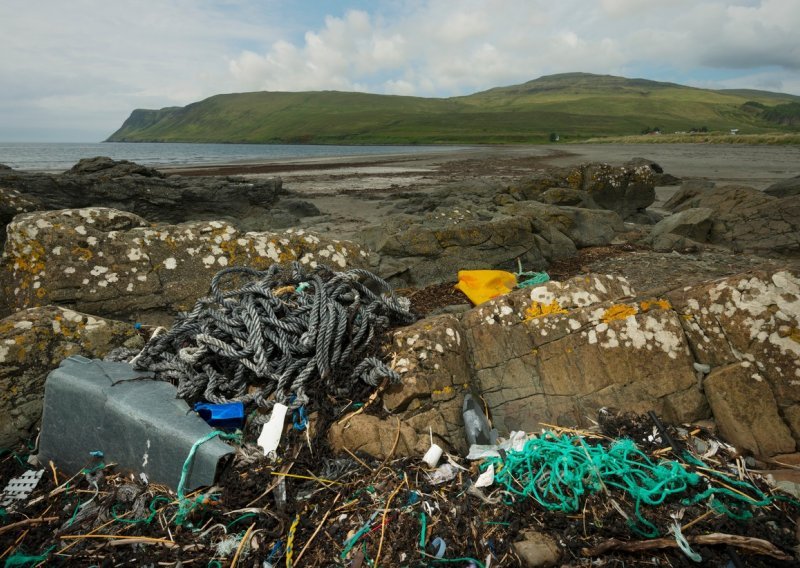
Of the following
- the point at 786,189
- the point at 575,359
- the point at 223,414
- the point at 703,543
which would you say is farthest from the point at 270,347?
the point at 786,189

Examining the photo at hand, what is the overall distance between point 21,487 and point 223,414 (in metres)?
1.43

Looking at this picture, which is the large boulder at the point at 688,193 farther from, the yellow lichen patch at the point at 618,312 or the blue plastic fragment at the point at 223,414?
the blue plastic fragment at the point at 223,414

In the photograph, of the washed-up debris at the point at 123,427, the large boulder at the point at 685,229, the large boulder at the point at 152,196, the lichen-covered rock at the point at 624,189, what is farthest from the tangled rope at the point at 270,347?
the lichen-covered rock at the point at 624,189

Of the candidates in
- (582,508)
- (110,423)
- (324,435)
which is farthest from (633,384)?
(110,423)

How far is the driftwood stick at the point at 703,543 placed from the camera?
2.21m

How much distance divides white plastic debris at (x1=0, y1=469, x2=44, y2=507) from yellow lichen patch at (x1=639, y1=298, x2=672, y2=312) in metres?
4.64

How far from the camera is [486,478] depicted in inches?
112

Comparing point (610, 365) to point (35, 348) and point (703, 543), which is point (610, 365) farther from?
point (35, 348)

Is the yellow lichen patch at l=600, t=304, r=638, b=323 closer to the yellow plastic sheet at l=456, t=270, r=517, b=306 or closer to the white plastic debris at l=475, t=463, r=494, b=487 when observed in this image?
the white plastic debris at l=475, t=463, r=494, b=487

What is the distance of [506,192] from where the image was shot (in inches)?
714

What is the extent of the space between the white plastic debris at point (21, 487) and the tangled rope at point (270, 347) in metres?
0.95

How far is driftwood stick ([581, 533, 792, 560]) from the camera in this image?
2.21m

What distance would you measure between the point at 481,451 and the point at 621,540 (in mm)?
967

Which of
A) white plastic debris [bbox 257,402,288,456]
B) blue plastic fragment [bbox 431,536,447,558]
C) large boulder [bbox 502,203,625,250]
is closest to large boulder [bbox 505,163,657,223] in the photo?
large boulder [bbox 502,203,625,250]
